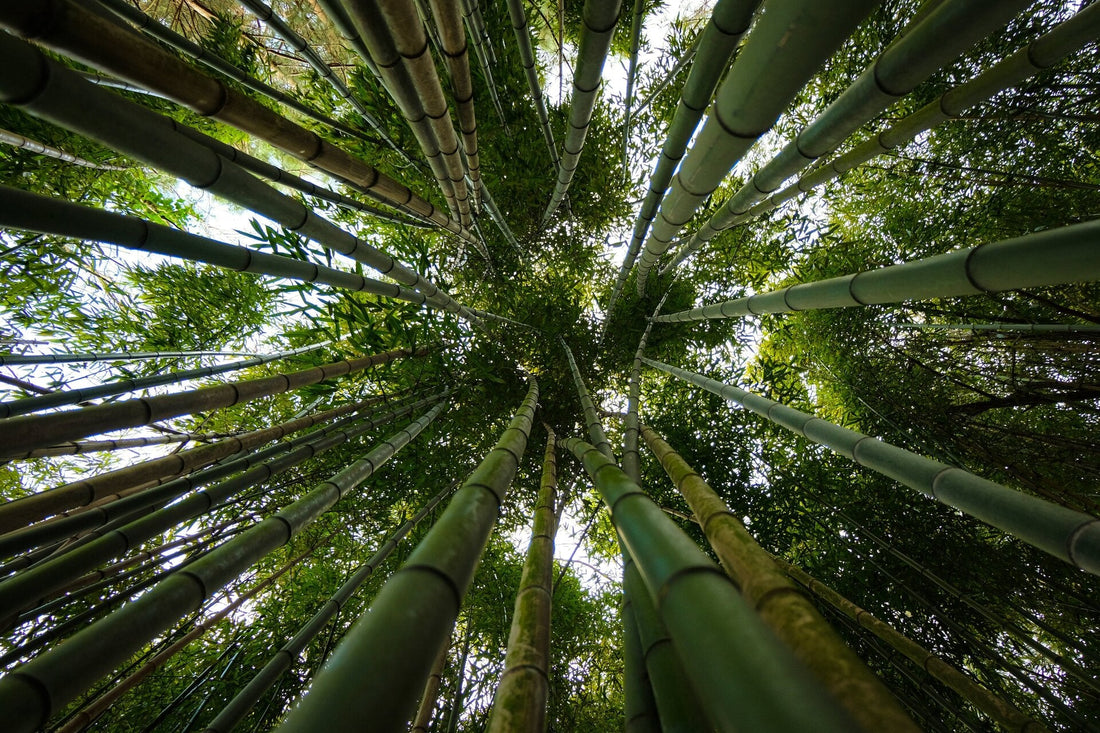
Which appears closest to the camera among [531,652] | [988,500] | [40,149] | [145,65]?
[145,65]

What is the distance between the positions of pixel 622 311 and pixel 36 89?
495 cm

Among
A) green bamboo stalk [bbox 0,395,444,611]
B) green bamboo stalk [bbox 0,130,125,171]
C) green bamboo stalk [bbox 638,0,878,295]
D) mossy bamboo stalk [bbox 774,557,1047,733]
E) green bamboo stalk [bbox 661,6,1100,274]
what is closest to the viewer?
green bamboo stalk [bbox 638,0,878,295]

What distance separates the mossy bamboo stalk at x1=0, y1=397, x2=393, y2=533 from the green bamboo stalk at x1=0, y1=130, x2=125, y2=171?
2.48 metres

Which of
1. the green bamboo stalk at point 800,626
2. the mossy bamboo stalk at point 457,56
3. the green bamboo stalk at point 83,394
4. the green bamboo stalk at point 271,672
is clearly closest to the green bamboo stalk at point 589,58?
the mossy bamboo stalk at point 457,56

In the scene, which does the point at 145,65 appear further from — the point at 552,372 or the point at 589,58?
the point at 552,372

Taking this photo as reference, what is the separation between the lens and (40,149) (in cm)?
297

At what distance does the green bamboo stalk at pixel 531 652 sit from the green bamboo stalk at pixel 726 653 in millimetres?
430

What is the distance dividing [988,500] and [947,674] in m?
1.34

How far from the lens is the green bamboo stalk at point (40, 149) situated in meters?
2.73

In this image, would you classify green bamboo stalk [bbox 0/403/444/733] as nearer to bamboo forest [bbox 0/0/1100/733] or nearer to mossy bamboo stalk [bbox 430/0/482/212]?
bamboo forest [bbox 0/0/1100/733]

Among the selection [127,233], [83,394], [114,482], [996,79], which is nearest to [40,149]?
[83,394]

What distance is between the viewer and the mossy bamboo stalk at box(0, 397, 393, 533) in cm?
154

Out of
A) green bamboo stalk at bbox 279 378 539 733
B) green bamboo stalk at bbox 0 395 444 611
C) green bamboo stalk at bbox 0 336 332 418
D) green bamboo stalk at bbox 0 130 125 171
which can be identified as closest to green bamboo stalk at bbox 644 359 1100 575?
green bamboo stalk at bbox 279 378 539 733

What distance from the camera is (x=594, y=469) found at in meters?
1.46
